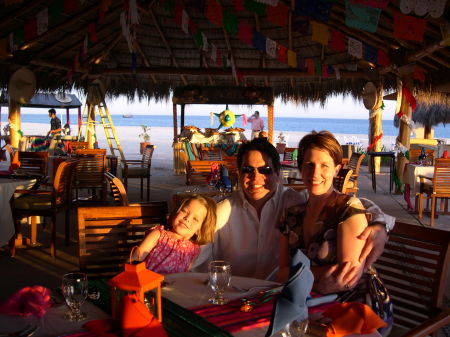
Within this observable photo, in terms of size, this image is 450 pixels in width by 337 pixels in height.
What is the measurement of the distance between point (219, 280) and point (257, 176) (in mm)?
856

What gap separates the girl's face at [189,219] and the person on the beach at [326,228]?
1.35ft

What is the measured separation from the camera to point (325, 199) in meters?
2.07

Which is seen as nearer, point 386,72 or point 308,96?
point 386,72

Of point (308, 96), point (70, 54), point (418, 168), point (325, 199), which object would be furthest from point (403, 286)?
point (308, 96)

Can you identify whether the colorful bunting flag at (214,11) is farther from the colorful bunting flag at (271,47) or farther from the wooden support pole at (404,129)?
the wooden support pole at (404,129)

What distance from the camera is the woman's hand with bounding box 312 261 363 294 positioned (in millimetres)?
1843

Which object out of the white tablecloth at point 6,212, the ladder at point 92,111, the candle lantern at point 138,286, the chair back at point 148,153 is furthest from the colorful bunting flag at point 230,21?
the candle lantern at point 138,286

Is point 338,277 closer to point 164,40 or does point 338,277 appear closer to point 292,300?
point 292,300

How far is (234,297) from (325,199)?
2.14ft

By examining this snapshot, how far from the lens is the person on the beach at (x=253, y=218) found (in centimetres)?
239

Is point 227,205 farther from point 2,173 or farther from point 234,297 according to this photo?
point 2,173

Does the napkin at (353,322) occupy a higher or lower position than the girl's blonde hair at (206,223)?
lower

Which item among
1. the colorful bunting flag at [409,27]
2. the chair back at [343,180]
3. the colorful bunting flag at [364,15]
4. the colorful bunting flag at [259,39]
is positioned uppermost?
the colorful bunting flag at [259,39]

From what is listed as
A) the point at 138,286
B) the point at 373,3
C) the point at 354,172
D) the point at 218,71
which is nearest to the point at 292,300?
the point at 138,286
